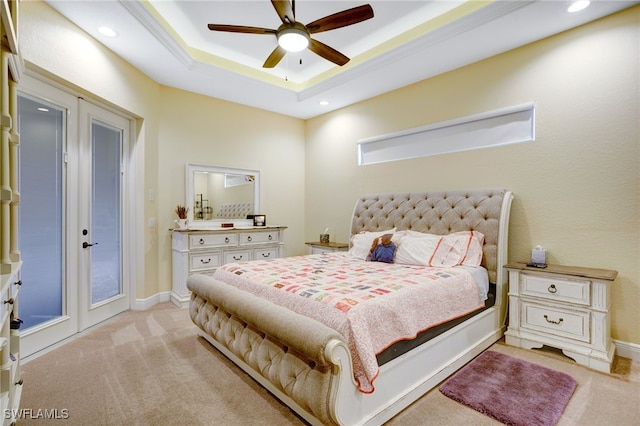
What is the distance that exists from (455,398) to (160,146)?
4276 mm

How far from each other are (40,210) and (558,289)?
4589 millimetres

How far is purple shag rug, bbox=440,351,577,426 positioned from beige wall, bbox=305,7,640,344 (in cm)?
102

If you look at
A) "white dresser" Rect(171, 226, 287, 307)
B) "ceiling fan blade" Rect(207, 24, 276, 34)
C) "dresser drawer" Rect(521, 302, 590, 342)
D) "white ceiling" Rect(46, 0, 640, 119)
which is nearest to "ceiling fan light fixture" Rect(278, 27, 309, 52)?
"ceiling fan blade" Rect(207, 24, 276, 34)

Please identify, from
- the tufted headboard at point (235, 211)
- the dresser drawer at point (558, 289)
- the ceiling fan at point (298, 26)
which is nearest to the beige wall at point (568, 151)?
the dresser drawer at point (558, 289)

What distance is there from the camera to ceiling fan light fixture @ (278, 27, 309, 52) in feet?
7.58

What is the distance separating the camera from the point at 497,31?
288 cm

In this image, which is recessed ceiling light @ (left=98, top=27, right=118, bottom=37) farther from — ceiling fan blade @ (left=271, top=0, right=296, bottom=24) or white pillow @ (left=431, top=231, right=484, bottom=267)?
white pillow @ (left=431, top=231, right=484, bottom=267)

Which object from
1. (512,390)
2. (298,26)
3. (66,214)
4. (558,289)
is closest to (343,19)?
(298,26)

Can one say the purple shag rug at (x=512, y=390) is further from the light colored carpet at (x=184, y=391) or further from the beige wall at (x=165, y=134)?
the beige wall at (x=165, y=134)

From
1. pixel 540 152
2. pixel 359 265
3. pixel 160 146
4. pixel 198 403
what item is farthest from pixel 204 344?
pixel 540 152

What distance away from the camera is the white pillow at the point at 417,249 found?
303 cm

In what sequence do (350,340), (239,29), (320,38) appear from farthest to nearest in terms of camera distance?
(320,38) → (239,29) → (350,340)

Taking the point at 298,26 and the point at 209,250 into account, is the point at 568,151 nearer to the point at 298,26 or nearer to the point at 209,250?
the point at 298,26

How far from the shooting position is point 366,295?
1920 mm
